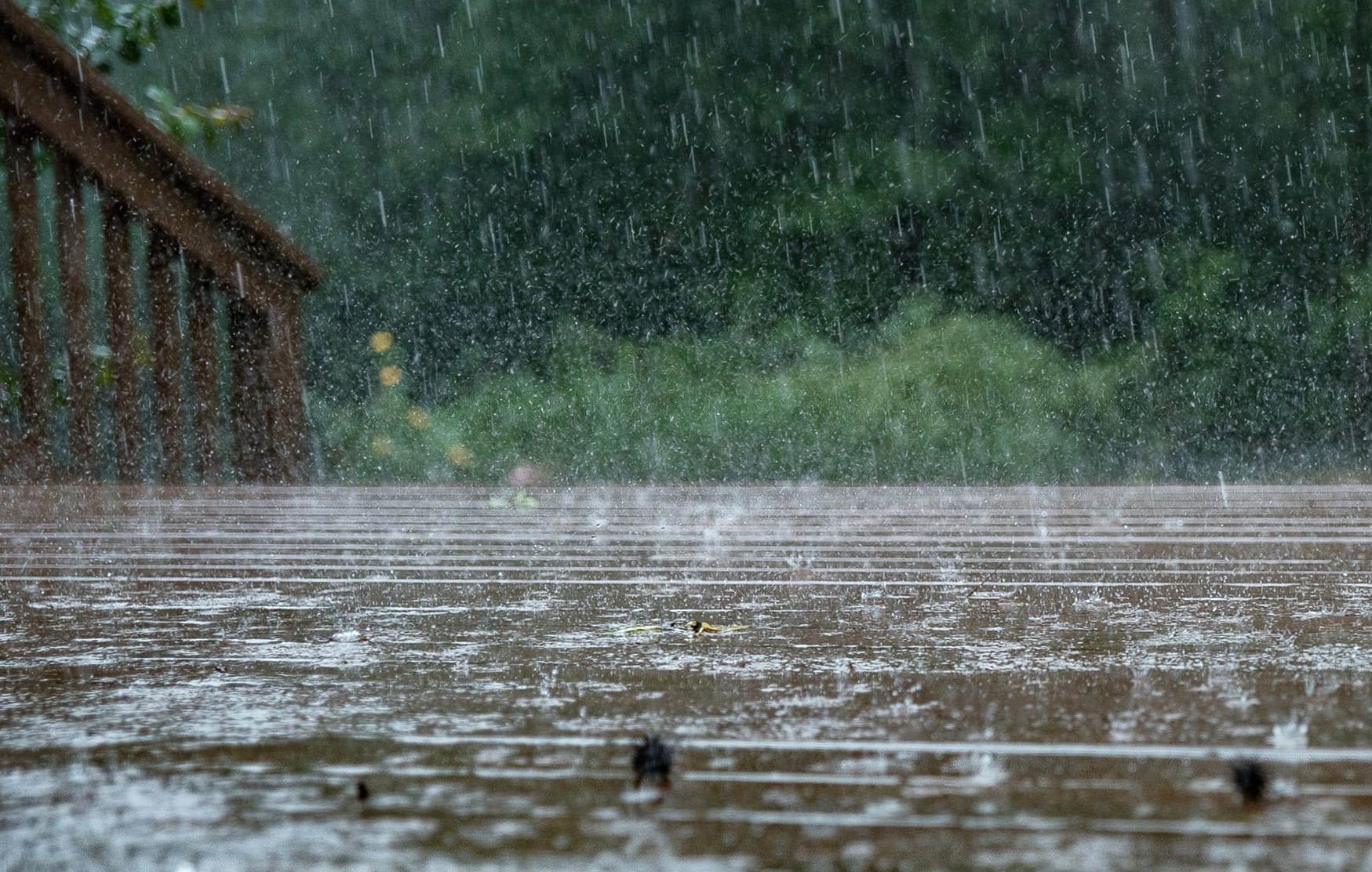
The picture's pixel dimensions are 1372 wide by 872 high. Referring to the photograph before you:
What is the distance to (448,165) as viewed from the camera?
6.93 metres

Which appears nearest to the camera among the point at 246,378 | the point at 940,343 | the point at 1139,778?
Result: the point at 1139,778

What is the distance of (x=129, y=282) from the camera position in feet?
13.5

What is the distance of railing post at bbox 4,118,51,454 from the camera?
3.77 meters

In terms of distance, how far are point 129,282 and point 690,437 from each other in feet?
9.11

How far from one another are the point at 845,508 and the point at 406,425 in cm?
361

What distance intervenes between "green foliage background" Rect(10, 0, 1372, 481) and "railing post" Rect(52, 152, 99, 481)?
7.14ft

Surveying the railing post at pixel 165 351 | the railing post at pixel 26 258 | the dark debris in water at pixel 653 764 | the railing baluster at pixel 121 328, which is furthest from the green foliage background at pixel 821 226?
the dark debris in water at pixel 653 764

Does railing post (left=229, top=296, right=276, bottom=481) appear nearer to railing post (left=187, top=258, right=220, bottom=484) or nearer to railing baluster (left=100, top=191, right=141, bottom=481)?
railing post (left=187, top=258, right=220, bottom=484)

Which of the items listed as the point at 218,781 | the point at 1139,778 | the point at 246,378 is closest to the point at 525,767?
the point at 218,781

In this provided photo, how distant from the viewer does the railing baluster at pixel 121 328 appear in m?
4.10

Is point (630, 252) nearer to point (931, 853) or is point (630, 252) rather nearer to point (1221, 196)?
point (1221, 196)

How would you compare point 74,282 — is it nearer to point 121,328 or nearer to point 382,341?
point 121,328

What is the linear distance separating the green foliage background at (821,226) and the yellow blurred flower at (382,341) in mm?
39

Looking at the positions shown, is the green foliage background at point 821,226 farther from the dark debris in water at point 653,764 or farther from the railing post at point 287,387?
the dark debris in water at point 653,764
